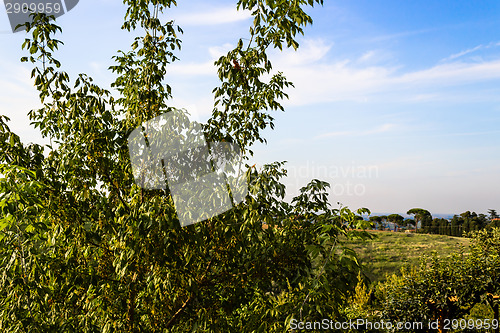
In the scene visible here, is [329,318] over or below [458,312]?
over

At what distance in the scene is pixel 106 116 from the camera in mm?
3314

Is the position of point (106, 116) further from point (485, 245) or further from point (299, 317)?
point (485, 245)

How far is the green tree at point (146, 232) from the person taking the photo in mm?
2646

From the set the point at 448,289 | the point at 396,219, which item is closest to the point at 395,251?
the point at 396,219

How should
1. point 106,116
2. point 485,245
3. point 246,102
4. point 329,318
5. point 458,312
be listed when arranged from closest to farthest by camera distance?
point 329,318 → point 106,116 → point 246,102 → point 458,312 → point 485,245

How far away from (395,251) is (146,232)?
30.4 m

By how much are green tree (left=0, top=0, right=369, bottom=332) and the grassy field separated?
19501mm

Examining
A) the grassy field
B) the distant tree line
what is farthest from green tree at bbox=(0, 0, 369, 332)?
the distant tree line

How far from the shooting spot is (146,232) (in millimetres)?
2666

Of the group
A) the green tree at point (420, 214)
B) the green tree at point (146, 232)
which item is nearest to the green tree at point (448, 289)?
the green tree at point (146, 232)

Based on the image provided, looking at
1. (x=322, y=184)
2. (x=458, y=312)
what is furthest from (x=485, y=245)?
(x=322, y=184)

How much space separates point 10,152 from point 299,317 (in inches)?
119

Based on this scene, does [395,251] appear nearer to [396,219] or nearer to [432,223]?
[396,219]

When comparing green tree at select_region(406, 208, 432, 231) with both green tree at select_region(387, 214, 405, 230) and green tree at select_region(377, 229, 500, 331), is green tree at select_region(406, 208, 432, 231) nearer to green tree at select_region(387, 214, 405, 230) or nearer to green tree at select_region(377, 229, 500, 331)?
green tree at select_region(387, 214, 405, 230)
